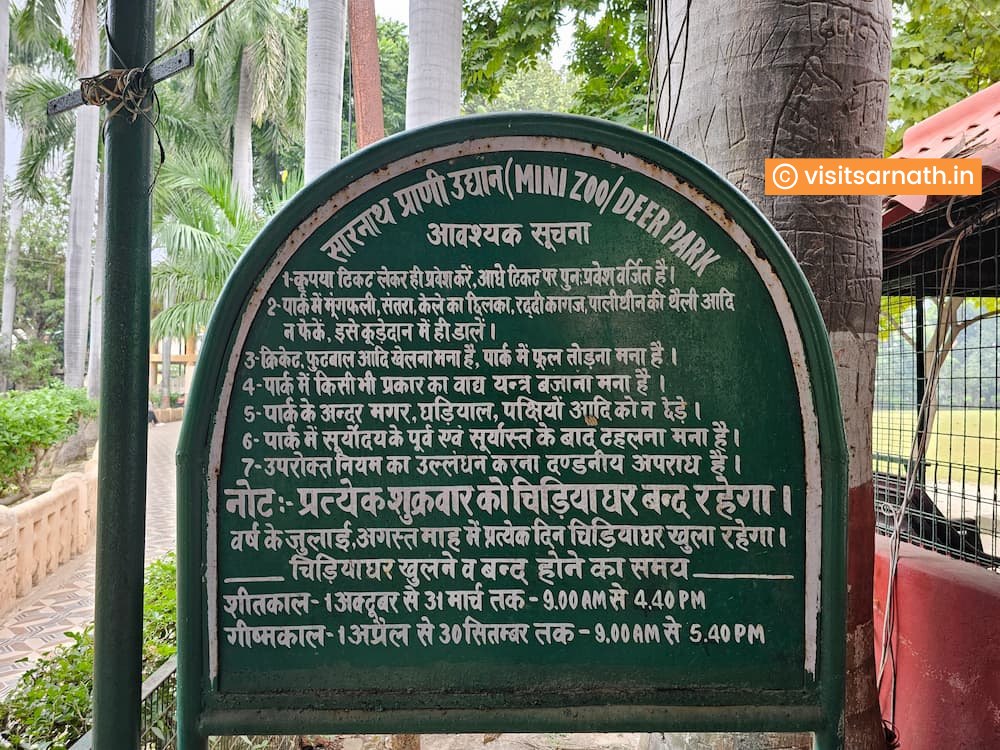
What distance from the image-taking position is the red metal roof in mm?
2715

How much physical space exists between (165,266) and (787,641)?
12763 millimetres

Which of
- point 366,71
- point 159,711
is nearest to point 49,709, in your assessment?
point 159,711

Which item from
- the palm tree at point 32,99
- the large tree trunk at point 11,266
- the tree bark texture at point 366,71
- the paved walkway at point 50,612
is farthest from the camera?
the large tree trunk at point 11,266

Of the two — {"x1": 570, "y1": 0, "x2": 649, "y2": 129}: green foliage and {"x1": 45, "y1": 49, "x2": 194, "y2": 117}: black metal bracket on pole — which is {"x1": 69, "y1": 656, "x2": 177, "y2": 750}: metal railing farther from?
{"x1": 570, "y1": 0, "x2": 649, "y2": 129}: green foliage

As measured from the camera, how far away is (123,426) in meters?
1.65

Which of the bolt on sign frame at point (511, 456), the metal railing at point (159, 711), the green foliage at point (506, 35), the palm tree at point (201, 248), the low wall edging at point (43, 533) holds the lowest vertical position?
the low wall edging at point (43, 533)

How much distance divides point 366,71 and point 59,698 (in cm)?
453

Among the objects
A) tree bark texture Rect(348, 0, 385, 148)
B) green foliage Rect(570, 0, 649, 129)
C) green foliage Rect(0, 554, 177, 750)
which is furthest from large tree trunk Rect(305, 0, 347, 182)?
green foliage Rect(0, 554, 177, 750)

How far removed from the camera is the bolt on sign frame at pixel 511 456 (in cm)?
146

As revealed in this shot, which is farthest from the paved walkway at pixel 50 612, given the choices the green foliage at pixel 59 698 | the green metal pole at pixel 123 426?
the green metal pole at pixel 123 426

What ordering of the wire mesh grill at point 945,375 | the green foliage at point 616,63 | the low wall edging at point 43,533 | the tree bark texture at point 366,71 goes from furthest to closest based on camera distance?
the low wall edging at point 43,533
the green foliage at point 616,63
the tree bark texture at point 366,71
the wire mesh grill at point 945,375

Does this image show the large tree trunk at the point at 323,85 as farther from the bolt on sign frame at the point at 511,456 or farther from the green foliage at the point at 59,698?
the bolt on sign frame at the point at 511,456

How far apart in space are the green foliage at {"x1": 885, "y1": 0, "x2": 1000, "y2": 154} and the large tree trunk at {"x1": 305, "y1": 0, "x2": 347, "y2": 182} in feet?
16.0

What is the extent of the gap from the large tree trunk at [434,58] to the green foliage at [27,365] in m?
→ 26.8
